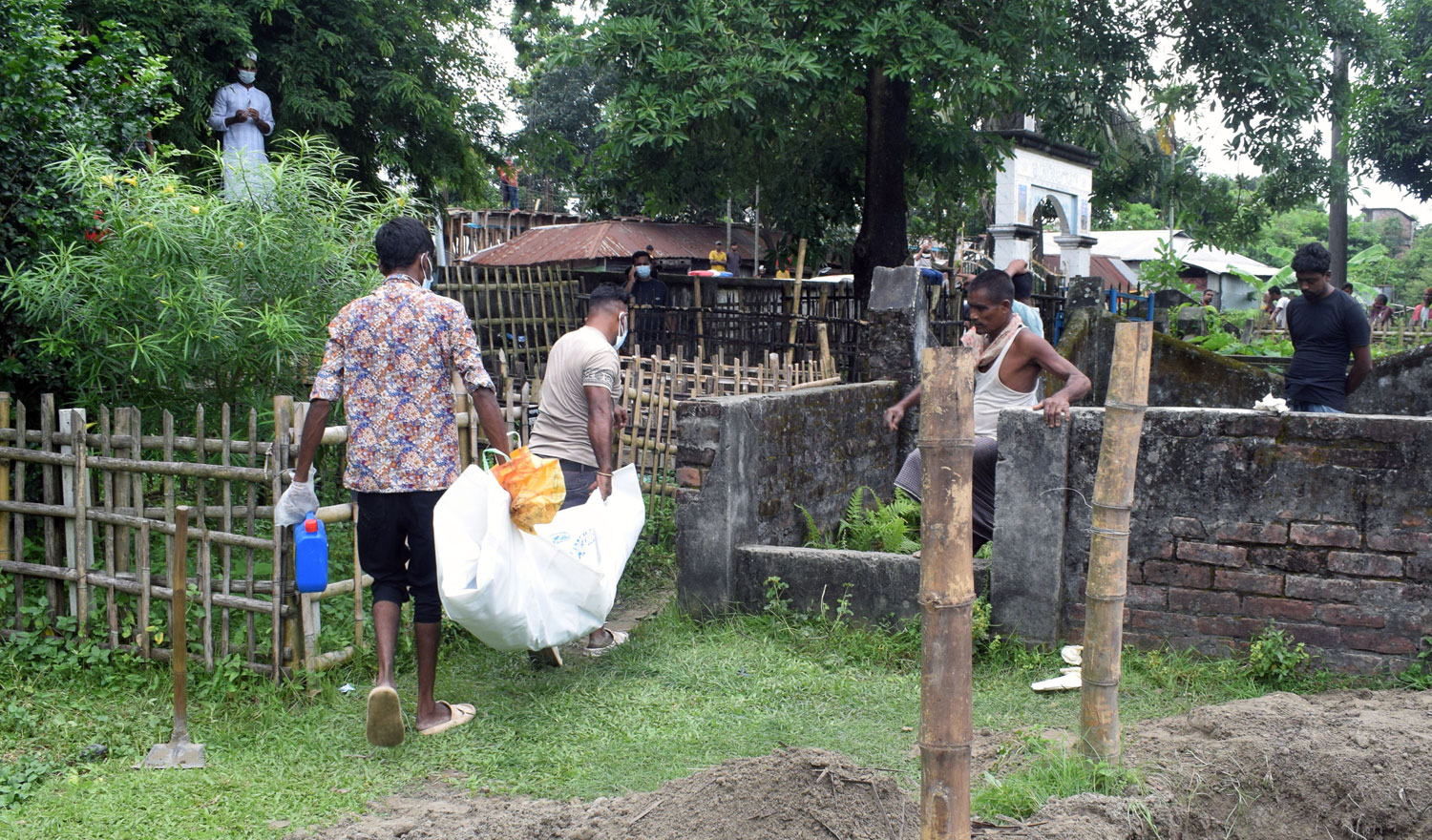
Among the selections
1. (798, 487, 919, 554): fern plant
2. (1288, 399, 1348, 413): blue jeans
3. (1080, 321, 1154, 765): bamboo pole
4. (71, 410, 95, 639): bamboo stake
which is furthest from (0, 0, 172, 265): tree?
(1288, 399, 1348, 413): blue jeans

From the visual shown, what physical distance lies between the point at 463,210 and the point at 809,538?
21.9 metres

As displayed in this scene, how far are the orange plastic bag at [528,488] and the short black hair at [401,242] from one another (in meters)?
0.84

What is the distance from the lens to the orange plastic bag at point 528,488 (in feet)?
13.0

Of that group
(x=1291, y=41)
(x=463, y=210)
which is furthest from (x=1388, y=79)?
(x=463, y=210)

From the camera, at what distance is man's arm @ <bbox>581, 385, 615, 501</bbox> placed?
4.85 m

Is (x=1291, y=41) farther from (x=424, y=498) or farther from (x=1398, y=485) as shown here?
(x=424, y=498)

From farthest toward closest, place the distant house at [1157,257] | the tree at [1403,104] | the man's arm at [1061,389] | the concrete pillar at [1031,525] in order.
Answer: the distant house at [1157,257] < the tree at [1403,104] < the concrete pillar at [1031,525] < the man's arm at [1061,389]

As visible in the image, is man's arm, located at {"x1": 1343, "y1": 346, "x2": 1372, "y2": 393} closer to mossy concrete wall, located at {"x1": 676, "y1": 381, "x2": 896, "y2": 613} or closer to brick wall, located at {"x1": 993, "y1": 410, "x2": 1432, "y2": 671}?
brick wall, located at {"x1": 993, "y1": 410, "x2": 1432, "y2": 671}

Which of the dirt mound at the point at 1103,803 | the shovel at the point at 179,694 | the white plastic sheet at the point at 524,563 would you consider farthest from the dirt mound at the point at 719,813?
the shovel at the point at 179,694

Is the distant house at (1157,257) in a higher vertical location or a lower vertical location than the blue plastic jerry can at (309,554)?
higher

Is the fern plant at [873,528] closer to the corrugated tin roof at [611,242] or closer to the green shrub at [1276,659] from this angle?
the green shrub at [1276,659]

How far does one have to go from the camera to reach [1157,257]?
30.2 m

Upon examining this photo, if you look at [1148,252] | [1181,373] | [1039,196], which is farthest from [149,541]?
[1148,252]

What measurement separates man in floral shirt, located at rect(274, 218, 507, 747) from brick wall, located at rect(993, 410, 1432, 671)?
7.87ft
